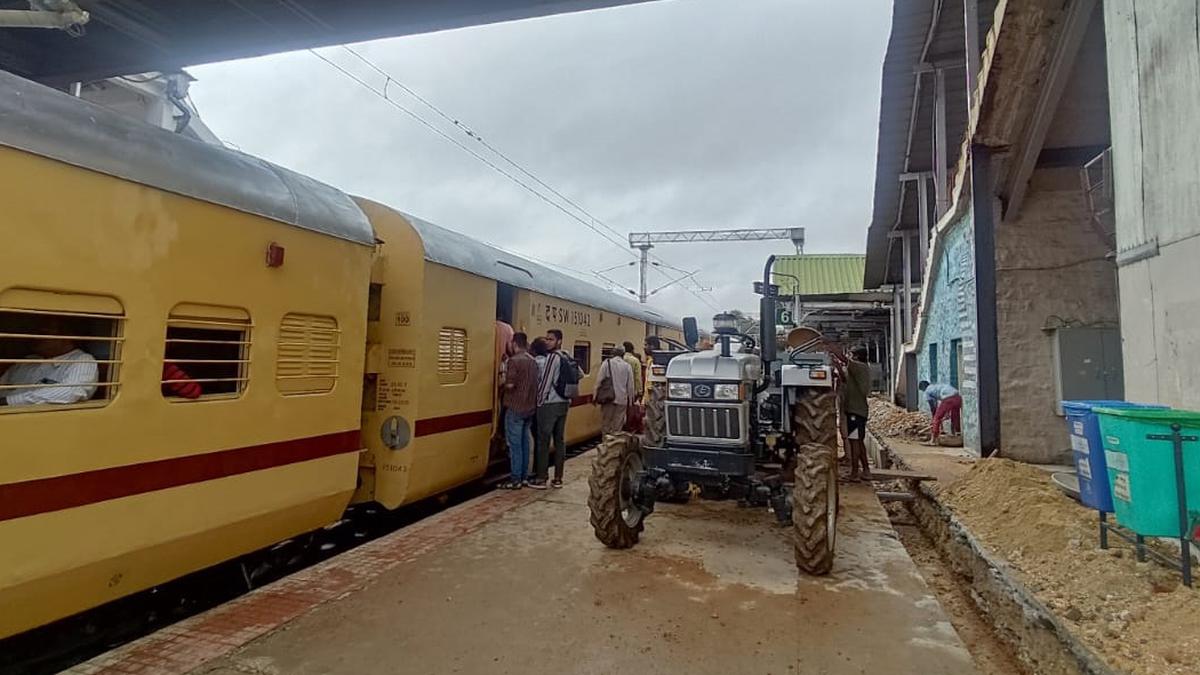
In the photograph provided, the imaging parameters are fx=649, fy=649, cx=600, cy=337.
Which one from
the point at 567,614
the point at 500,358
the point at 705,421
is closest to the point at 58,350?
the point at 567,614

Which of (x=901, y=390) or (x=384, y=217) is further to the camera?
(x=901, y=390)

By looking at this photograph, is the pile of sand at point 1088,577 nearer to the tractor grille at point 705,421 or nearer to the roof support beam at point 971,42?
the tractor grille at point 705,421

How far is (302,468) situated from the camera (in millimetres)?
4449

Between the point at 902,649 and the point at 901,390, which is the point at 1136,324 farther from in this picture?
the point at 901,390

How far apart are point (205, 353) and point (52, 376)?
104 centimetres

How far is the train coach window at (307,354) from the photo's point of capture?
4344 mm

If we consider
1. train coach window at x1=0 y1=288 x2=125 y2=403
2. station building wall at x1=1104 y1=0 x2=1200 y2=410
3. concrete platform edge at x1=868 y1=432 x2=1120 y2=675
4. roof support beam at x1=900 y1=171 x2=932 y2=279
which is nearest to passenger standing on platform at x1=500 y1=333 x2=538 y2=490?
train coach window at x1=0 y1=288 x2=125 y2=403

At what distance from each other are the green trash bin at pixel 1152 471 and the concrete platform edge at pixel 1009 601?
0.79 m

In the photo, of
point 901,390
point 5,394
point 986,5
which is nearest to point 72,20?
point 5,394

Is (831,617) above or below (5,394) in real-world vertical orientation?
below

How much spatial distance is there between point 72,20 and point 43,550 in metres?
6.62

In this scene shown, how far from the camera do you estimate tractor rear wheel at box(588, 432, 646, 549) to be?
5.00 metres

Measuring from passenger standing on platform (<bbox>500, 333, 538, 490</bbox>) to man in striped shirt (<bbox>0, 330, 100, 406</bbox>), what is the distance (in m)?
4.00

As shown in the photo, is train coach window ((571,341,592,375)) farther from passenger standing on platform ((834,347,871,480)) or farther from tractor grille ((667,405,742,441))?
tractor grille ((667,405,742,441))
